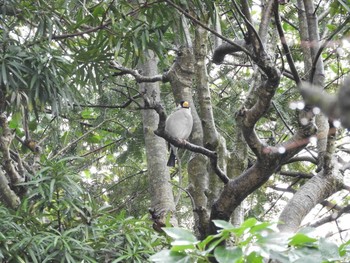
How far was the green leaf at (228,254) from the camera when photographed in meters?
1.03

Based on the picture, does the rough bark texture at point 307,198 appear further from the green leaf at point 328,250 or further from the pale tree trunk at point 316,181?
the green leaf at point 328,250

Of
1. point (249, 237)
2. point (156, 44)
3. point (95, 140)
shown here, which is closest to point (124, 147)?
point (95, 140)

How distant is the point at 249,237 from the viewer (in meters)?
1.07

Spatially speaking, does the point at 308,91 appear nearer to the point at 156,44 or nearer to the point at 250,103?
the point at 250,103

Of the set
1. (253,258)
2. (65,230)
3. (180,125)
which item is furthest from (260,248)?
(180,125)

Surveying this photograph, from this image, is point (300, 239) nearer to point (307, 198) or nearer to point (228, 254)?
point (228, 254)

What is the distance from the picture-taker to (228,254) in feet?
3.43

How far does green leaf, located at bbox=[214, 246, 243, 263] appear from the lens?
1.03m

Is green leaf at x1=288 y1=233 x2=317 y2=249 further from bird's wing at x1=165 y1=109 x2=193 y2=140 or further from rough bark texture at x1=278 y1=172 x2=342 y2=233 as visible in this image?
bird's wing at x1=165 y1=109 x2=193 y2=140

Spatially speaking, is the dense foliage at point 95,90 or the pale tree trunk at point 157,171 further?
the pale tree trunk at point 157,171

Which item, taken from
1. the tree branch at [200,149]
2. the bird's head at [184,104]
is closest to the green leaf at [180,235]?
the tree branch at [200,149]

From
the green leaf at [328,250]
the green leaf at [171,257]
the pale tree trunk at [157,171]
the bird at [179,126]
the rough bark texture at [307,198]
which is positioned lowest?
the green leaf at [328,250]

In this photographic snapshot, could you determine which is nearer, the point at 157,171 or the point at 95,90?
the point at 95,90

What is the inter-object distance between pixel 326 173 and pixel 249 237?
197cm
